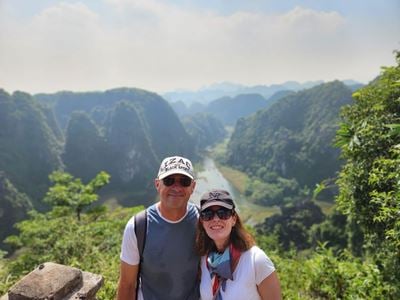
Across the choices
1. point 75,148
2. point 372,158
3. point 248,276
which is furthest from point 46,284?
point 75,148

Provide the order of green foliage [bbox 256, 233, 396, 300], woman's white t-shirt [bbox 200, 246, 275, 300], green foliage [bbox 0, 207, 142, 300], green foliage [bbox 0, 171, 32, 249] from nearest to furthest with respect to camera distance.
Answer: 1. woman's white t-shirt [bbox 200, 246, 275, 300]
2. green foliage [bbox 256, 233, 396, 300]
3. green foliage [bbox 0, 207, 142, 300]
4. green foliage [bbox 0, 171, 32, 249]

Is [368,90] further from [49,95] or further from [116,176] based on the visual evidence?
[49,95]

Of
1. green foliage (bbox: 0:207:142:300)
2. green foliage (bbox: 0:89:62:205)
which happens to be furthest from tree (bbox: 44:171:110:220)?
green foliage (bbox: 0:89:62:205)

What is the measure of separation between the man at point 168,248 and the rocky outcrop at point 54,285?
17.7 inches

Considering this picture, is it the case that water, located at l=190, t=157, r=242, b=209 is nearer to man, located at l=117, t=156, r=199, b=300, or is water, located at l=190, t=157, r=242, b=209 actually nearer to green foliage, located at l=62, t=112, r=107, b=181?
green foliage, located at l=62, t=112, r=107, b=181

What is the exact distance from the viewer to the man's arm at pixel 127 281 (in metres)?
2.41

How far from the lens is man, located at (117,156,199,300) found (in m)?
2.38

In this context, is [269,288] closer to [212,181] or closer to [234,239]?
[234,239]

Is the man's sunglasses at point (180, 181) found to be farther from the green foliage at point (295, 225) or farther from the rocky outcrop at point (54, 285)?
the green foliage at point (295, 225)

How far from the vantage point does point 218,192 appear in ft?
7.72

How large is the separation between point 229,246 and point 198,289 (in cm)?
47

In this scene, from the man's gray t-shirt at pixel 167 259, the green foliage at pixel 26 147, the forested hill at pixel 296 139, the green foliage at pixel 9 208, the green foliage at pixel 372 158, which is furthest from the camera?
the forested hill at pixel 296 139

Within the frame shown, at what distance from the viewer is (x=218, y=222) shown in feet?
7.47

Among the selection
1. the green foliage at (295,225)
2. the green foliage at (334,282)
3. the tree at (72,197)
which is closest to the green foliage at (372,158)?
the green foliage at (334,282)
